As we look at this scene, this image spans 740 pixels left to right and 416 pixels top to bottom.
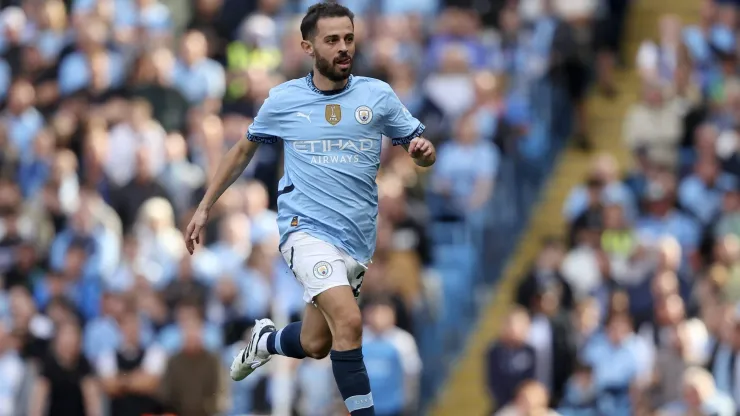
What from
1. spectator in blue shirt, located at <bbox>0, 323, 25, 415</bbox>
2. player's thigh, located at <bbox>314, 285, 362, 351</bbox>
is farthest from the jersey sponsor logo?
spectator in blue shirt, located at <bbox>0, 323, 25, 415</bbox>

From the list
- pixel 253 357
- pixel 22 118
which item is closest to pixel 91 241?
pixel 22 118

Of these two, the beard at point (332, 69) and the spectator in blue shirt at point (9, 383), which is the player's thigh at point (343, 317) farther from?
the spectator in blue shirt at point (9, 383)

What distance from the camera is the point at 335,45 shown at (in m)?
10.1

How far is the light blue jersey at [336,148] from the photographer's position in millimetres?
10227

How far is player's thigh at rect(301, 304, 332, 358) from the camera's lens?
1066cm

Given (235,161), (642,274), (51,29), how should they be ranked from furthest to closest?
(51,29) → (642,274) → (235,161)

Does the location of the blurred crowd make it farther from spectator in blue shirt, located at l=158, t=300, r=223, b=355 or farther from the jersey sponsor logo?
the jersey sponsor logo

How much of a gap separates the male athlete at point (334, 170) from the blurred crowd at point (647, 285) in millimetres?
6090

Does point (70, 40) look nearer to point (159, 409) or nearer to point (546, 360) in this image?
point (159, 409)

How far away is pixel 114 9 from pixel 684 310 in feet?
27.7

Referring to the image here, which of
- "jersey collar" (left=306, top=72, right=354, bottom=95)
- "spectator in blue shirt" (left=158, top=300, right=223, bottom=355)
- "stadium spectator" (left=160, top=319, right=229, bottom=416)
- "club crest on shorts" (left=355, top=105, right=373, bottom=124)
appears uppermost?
"jersey collar" (left=306, top=72, right=354, bottom=95)

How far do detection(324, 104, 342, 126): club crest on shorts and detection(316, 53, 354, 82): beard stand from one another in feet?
0.54

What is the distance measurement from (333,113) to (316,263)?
90cm

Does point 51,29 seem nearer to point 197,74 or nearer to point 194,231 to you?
point 197,74
